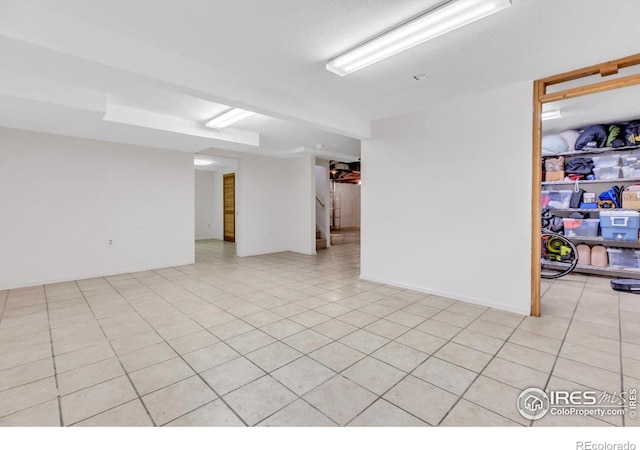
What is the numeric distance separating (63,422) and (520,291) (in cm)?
407

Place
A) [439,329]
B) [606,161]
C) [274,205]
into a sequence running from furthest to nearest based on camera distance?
[274,205] < [606,161] < [439,329]

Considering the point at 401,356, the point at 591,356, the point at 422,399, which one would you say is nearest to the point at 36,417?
the point at 422,399

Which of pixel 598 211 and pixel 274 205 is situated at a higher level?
pixel 274 205

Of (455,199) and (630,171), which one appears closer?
(455,199)

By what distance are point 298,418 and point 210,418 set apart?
508 millimetres

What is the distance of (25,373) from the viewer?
2.10m

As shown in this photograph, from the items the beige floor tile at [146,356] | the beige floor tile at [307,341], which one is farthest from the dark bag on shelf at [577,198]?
the beige floor tile at [146,356]

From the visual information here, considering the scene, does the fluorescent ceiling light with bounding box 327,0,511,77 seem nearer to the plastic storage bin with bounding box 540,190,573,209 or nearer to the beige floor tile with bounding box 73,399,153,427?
the beige floor tile with bounding box 73,399,153,427

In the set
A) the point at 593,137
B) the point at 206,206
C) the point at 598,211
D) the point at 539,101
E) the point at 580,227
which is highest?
the point at 593,137

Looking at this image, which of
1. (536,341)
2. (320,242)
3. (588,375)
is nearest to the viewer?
(588,375)

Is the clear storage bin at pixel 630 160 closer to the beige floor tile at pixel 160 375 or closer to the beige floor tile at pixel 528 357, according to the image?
the beige floor tile at pixel 528 357

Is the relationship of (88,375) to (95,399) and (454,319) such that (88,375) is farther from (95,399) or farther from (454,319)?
(454,319)

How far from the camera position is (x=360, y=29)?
222 centimetres

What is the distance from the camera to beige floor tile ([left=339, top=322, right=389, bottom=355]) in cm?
245
